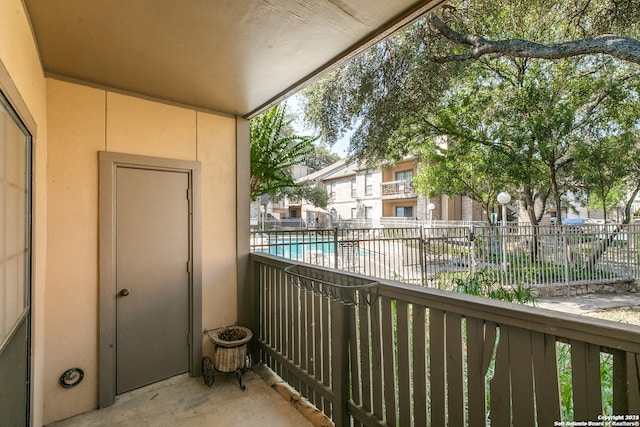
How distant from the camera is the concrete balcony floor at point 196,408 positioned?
216cm

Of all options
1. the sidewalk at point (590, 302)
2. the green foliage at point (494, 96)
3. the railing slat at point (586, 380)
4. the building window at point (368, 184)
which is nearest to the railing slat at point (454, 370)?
the railing slat at point (586, 380)

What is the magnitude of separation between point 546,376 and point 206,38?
2.28 meters

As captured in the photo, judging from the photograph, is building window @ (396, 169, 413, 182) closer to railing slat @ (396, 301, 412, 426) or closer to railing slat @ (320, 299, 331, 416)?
railing slat @ (320, 299, 331, 416)

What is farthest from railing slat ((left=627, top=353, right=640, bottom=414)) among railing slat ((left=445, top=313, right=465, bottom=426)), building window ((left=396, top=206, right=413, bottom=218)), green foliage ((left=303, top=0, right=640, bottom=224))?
building window ((left=396, top=206, right=413, bottom=218))

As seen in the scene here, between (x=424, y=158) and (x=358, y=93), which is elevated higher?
(x=358, y=93)

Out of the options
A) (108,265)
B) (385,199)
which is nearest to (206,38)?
(108,265)

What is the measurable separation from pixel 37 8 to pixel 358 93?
6.86 meters

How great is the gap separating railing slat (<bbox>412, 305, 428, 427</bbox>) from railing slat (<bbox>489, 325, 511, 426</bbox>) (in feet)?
1.09

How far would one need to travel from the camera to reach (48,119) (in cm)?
217

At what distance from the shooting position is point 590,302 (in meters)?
6.03

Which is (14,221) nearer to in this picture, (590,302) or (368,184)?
(590,302)

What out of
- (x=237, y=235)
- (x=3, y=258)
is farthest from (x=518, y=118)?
(x=3, y=258)

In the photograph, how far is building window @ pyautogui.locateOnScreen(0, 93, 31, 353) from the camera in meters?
1.17

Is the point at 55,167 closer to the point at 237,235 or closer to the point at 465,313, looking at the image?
the point at 237,235
